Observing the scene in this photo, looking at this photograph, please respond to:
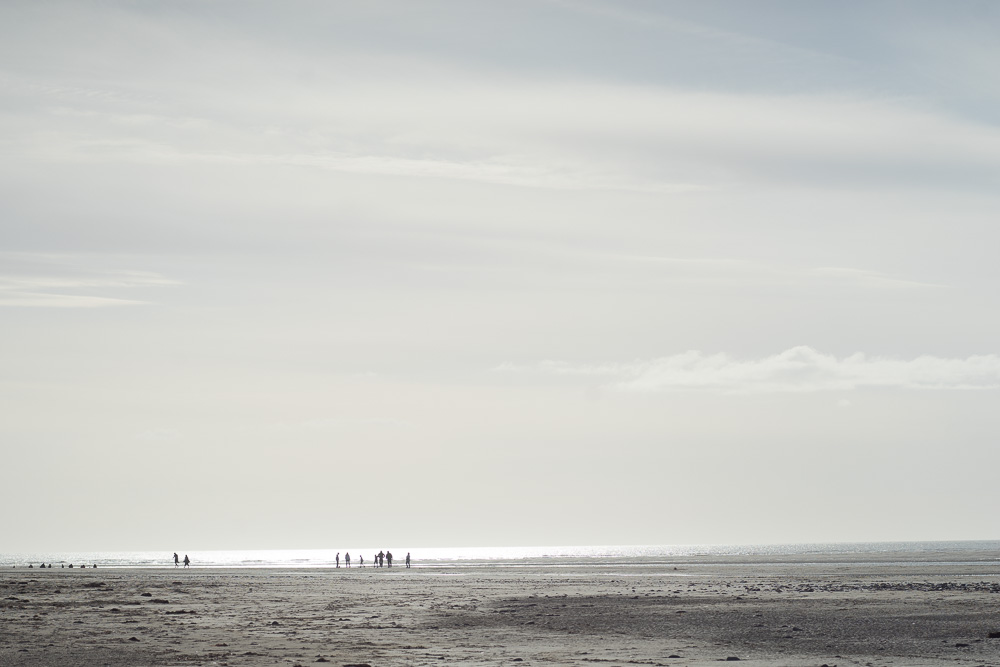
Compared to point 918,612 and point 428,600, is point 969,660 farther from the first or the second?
point 428,600

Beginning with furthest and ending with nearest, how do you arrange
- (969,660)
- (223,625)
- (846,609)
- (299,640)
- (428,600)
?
1. (428,600)
2. (846,609)
3. (223,625)
4. (299,640)
5. (969,660)

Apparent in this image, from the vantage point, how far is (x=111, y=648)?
85.6 ft

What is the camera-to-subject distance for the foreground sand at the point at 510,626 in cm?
2466

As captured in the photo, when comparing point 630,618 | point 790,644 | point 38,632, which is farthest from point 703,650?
point 38,632

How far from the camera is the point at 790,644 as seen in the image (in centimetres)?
2731

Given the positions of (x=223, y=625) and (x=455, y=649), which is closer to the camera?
(x=455, y=649)

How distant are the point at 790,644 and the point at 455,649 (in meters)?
9.53

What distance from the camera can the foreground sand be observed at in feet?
80.9

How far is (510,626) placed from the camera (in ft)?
109

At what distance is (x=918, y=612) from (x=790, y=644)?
12723 mm

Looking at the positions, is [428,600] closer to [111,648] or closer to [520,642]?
[520,642]

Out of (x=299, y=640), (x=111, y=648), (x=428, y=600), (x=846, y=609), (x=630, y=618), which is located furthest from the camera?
(x=428, y=600)

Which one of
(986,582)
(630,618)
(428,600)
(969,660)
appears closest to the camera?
(969,660)

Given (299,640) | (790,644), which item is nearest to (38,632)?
(299,640)
